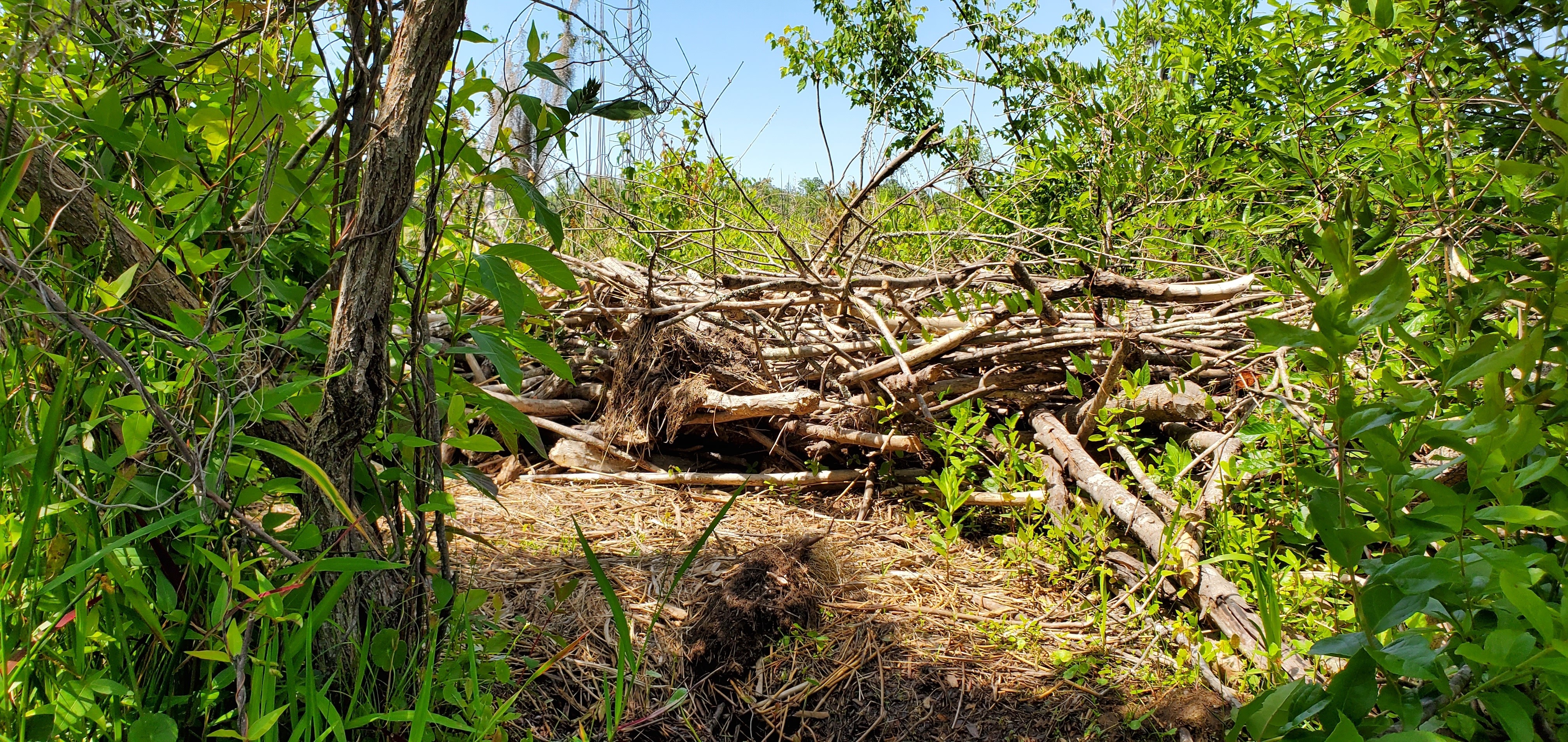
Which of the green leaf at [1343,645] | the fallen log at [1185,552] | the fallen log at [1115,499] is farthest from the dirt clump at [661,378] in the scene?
the green leaf at [1343,645]

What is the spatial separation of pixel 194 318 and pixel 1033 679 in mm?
2142

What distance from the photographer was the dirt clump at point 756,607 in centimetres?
A: 223

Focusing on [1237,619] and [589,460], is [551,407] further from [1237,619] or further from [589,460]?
[1237,619]

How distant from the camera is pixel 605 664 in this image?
220cm

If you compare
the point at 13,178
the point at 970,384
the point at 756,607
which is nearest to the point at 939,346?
the point at 970,384

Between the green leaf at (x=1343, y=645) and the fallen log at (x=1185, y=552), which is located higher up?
the green leaf at (x=1343, y=645)

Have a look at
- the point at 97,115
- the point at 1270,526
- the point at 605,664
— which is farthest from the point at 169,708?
the point at 1270,526

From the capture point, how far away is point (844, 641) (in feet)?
7.81

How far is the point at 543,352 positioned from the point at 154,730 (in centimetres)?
79

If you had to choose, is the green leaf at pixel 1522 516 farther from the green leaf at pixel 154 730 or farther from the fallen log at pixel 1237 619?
the green leaf at pixel 154 730

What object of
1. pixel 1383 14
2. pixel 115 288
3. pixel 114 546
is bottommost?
pixel 114 546

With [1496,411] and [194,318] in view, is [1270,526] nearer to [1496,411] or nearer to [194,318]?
[1496,411]

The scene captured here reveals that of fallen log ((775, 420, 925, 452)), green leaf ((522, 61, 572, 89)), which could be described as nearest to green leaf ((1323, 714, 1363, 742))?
green leaf ((522, 61, 572, 89))

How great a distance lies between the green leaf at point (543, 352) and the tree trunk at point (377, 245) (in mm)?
226
